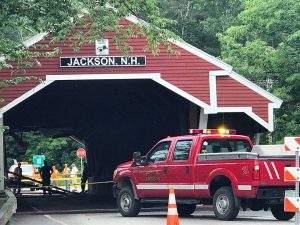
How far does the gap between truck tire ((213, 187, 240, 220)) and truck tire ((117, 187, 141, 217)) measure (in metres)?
3.08

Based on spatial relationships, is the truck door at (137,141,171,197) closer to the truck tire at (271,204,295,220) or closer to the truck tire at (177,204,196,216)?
the truck tire at (177,204,196,216)

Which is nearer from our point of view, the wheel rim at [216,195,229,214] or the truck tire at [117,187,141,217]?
the wheel rim at [216,195,229,214]

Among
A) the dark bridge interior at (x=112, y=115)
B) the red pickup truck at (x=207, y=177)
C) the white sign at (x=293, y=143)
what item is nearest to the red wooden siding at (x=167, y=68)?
the dark bridge interior at (x=112, y=115)

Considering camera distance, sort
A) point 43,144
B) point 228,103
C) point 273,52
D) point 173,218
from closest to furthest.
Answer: point 173,218 → point 228,103 → point 273,52 → point 43,144

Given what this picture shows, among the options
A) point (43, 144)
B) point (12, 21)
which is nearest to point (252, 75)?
point (12, 21)

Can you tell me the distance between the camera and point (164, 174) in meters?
20.0

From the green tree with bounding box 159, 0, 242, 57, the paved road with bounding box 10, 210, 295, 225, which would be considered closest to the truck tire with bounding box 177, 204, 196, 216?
the paved road with bounding box 10, 210, 295, 225

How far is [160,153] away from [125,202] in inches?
67.9

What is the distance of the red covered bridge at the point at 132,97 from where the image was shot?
82.1ft

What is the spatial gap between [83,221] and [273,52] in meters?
15.1

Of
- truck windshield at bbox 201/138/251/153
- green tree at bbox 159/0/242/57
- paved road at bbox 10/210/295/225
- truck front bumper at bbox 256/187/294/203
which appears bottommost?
paved road at bbox 10/210/295/225

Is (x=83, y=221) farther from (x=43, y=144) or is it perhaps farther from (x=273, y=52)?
(x=43, y=144)

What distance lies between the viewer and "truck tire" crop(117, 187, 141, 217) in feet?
68.3

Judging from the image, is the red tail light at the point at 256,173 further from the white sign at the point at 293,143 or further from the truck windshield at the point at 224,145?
the white sign at the point at 293,143
